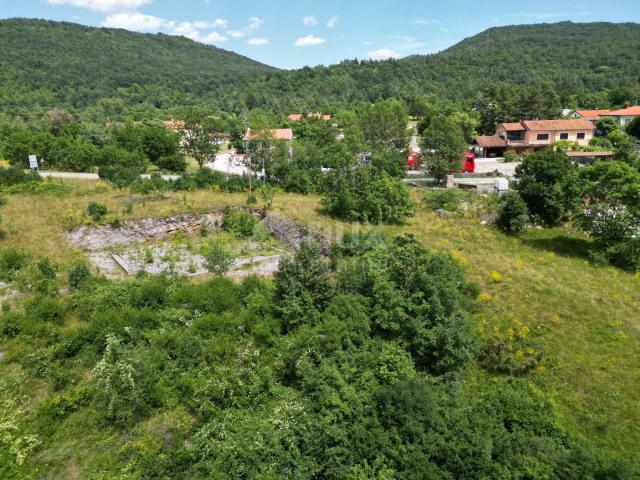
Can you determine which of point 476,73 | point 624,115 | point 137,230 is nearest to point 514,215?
point 137,230

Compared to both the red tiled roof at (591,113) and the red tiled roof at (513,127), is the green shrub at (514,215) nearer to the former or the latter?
the red tiled roof at (513,127)

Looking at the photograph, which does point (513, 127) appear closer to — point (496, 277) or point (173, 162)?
point (496, 277)


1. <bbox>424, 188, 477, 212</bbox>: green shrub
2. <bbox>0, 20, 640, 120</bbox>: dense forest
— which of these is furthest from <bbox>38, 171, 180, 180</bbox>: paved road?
<bbox>0, 20, 640, 120</bbox>: dense forest

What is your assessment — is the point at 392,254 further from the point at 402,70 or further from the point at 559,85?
the point at 402,70

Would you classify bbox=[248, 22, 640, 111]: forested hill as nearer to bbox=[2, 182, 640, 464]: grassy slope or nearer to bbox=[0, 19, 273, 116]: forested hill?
bbox=[0, 19, 273, 116]: forested hill

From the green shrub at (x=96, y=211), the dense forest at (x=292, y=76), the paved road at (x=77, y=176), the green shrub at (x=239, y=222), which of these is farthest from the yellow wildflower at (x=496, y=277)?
the dense forest at (x=292, y=76)

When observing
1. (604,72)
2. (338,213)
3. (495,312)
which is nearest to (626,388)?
(495,312)
